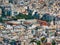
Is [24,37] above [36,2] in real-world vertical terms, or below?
below

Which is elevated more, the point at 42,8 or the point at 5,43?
the point at 42,8

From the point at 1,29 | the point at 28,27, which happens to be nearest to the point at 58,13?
the point at 28,27

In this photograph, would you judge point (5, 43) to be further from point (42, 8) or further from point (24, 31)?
point (42, 8)

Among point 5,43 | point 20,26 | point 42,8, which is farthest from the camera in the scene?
point 42,8

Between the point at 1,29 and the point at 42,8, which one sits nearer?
the point at 1,29

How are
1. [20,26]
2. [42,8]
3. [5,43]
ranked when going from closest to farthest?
[5,43]
[20,26]
[42,8]

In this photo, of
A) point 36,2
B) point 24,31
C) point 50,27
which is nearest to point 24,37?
point 24,31

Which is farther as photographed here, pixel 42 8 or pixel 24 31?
pixel 42 8

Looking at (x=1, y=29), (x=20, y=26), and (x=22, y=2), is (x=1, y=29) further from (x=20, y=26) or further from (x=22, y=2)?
(x=22, y=2)
